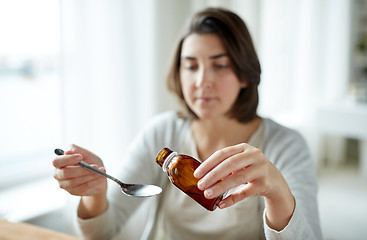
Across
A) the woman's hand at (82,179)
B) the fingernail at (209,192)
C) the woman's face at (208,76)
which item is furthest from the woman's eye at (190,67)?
the fingernail at (209,192)

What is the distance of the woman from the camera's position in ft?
2.72

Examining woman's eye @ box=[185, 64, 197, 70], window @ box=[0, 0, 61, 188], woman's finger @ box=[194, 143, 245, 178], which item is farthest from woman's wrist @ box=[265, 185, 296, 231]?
window @ box=[0, 0, 61, 188]

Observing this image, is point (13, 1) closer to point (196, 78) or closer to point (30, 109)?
point (30, 109)

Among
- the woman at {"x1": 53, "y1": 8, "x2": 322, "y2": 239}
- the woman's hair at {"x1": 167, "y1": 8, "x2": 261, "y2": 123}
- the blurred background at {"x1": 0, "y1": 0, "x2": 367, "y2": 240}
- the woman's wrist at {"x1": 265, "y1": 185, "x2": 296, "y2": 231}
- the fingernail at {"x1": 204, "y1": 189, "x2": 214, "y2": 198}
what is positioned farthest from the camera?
the blurred background at {"x1": 0, "y1": 0, "x2": 367, "y2": 240}

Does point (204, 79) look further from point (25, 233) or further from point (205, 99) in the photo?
point (25, 233)

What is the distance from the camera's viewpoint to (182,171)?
0.61 metres

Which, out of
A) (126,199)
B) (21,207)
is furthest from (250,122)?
(21,207)

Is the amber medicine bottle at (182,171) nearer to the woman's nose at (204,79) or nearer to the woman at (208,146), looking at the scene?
the woman at (208,146)

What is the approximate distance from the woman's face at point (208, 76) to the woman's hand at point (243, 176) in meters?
0.34

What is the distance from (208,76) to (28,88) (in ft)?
2.59

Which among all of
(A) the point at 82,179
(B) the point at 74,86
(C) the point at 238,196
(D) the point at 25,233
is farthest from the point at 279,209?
(B) the point at 74,86

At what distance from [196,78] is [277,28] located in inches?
69.4

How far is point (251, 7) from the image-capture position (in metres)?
1.98

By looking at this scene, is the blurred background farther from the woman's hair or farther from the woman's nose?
the woman's nose
